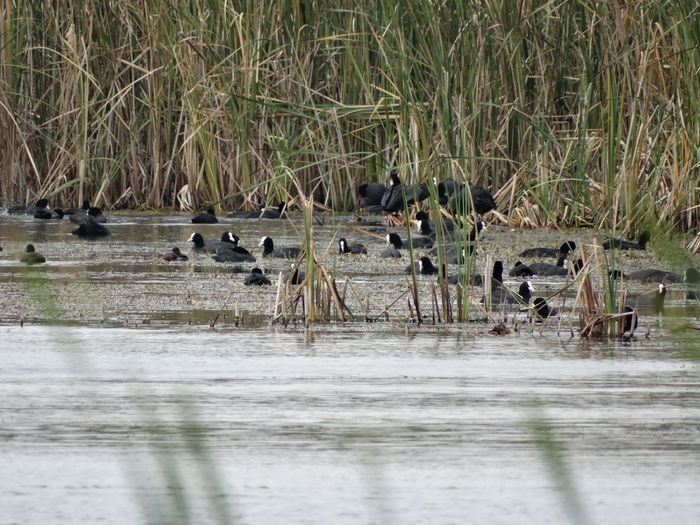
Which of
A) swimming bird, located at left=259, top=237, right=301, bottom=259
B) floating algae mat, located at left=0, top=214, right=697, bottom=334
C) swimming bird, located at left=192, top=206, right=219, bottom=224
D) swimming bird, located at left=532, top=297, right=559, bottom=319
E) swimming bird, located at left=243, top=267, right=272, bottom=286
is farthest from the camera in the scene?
swimming bird, located at left=192, top=206, right=219, bottom=224

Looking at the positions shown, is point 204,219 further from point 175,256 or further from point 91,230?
point 175,256

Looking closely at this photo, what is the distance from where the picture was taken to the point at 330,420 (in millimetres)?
4836

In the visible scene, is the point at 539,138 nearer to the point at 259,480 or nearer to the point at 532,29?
the point at 532,29

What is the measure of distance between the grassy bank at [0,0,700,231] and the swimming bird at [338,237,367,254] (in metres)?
0.70

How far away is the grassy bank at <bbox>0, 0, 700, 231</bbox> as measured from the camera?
11.7 metres

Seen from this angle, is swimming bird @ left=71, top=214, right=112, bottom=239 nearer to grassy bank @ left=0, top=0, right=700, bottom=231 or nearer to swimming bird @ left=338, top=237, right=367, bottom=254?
grassy bank @ left=0, top=0, right=700, bottom=231

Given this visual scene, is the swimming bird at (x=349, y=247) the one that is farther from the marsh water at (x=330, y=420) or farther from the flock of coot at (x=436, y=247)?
the marsh water at (x=330, y=420)

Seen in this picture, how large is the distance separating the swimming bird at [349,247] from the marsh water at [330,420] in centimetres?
332

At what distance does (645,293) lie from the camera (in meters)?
8.30

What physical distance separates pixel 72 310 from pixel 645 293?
9.65 ft

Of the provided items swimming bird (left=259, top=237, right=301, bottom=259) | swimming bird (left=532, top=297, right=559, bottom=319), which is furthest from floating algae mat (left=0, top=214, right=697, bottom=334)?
swimming bird (left=259, top=237, right=301, bottom=259)

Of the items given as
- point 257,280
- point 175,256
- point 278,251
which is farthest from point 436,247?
point 175,256

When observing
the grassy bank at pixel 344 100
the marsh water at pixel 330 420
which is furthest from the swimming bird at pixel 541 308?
the grassy bank at pixel 344 100

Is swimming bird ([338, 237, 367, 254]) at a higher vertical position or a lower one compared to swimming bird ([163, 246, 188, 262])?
higher
